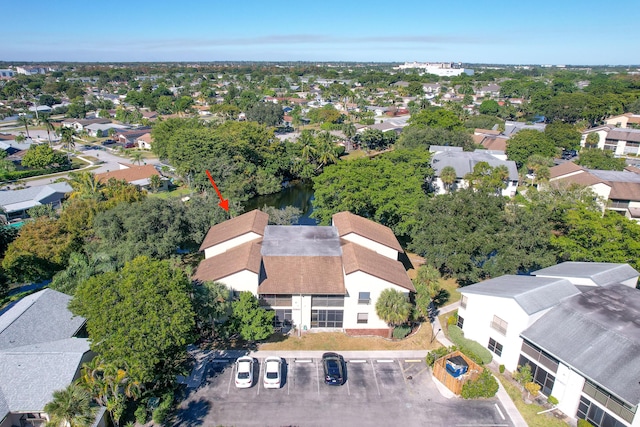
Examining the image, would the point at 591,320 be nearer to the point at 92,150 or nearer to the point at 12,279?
the point at 12,279

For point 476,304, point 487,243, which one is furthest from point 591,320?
point 487,243

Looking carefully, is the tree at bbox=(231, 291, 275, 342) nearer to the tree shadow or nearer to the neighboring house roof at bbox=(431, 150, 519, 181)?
the tree shadow

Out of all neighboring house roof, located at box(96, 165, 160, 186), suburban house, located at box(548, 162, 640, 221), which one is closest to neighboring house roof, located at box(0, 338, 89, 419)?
neighboring house roof, located at box(96, 165, 160, 186)

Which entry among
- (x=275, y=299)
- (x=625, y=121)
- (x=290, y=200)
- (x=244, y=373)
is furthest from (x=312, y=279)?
(x=625, y=121)

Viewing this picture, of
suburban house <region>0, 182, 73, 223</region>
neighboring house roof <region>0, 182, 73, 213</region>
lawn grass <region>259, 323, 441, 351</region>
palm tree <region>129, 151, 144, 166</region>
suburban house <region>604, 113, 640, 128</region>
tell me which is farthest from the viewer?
suburban house <region>604, 113, 640, 128</region>

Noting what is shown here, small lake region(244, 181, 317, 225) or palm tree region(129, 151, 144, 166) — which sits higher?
palm tree region(129, 151, 144, 166)

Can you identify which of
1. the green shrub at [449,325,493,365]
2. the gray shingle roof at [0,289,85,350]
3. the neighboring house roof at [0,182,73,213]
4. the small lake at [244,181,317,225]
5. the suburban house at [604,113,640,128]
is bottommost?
the small lake at [244,181,317,225]

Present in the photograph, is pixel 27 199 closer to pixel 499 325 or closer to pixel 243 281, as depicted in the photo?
pixel 243 281
